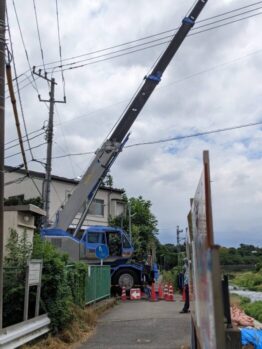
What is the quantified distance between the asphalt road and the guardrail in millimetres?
1020

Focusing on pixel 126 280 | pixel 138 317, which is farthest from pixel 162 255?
pixel 138 317

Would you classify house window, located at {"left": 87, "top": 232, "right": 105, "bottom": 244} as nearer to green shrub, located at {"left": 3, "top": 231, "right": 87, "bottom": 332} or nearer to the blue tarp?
green shrub, located at {"left": 3, "top": 231, "right": 87, "bottom": 332}

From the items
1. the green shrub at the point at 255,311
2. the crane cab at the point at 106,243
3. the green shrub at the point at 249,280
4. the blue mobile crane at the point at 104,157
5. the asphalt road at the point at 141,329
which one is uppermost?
the blue mobile crane at the point at 104,157

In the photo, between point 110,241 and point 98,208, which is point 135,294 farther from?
point 98,208

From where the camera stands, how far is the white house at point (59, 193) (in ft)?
116

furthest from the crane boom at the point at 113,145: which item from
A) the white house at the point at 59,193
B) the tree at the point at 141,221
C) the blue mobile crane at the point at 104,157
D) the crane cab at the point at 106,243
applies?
the tree at the point at 141,221

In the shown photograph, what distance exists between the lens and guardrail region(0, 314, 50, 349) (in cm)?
843

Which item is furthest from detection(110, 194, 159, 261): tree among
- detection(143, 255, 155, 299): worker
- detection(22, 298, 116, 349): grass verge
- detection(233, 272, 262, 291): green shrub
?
detection(22, 298, 116, 349): grass verge

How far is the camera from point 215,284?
105 inches

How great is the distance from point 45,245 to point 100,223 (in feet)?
98.9

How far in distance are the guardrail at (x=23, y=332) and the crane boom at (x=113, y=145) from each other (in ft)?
35.6

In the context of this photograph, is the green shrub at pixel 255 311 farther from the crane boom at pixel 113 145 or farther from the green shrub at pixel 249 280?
the green shrub at pixel 249 280

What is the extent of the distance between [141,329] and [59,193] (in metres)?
26.4

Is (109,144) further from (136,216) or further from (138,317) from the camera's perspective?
(136,216)
